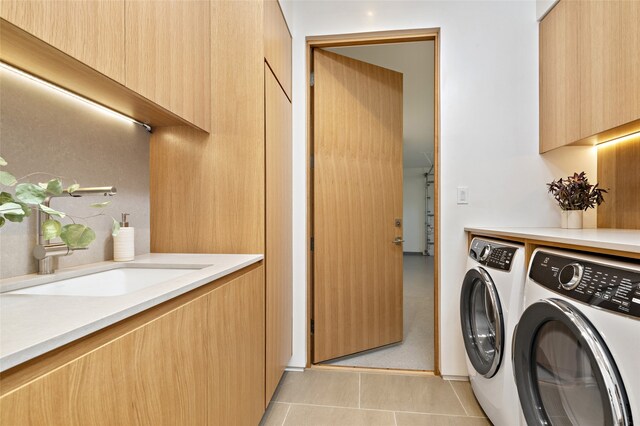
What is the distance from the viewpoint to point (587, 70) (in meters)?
1.58

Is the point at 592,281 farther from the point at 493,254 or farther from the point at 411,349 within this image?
the point at 411,349

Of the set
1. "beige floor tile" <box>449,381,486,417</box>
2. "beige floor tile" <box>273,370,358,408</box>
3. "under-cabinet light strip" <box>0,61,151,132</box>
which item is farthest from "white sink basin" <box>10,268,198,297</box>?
"beige floor tile" <box>449,381,486,417</box>

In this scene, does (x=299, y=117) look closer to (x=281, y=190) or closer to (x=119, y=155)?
(x=281, y=190)

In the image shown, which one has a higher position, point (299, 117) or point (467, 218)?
point (299, 117)

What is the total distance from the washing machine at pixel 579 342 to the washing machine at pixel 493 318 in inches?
4.9

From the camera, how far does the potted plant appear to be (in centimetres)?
177

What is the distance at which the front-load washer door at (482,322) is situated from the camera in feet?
4.49

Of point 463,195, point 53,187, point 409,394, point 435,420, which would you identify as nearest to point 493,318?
point 435,420

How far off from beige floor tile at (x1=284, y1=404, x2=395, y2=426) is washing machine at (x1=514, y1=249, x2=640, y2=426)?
29.8 inches

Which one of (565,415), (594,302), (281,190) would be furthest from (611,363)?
(281,190)

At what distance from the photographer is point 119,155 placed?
1411 mm

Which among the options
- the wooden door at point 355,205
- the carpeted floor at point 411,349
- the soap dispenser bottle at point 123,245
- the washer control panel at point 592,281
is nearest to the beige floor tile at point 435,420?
the carpeted floor at point 411,349

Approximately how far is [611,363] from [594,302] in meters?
0.15

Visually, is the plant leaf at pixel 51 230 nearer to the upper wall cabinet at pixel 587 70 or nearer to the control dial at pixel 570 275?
the control dial at pixel 570 275
